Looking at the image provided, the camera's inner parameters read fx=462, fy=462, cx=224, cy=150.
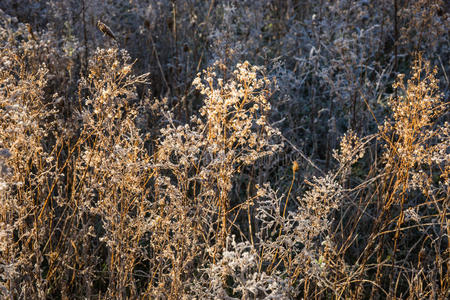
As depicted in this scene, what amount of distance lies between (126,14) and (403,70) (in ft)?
9.47

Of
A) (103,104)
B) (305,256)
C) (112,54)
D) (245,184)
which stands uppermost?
(112,54)

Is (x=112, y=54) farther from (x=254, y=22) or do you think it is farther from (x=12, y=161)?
(x=254, y=22)

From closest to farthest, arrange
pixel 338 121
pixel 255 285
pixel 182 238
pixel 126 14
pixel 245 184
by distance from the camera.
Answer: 1. pixel 255 285
2. pixel 182 238
3. pixel 245 184
4. pixel 338 121
5. pixel 126 14

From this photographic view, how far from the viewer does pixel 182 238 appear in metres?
1.81

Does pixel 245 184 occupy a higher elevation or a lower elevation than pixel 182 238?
lower

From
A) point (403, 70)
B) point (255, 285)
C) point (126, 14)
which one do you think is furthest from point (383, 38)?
point (255, 285)

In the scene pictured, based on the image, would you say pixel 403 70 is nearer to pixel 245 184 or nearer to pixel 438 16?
pixel 438 16

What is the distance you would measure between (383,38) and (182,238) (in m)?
3.12

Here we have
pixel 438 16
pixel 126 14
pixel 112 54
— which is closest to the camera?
pixel 112 54

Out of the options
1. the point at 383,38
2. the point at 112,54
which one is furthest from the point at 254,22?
the point at 112,54

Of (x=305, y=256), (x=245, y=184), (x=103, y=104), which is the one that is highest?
(x=103, y=104)

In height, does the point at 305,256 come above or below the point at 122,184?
below

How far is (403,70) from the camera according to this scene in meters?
4.28

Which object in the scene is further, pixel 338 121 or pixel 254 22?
pixel 254 22
